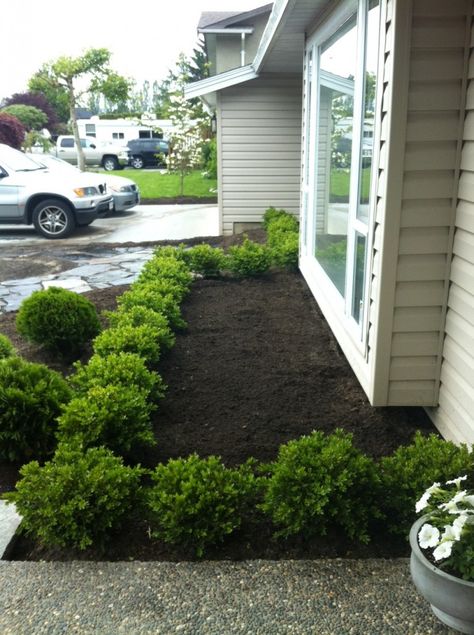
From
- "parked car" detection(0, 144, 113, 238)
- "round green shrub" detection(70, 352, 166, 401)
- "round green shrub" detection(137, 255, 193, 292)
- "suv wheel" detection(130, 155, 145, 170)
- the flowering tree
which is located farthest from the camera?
"suv wheel" detection(130, 155, 145, 170)

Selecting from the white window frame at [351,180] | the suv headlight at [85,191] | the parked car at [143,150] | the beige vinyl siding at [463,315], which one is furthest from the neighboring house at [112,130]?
the beige vinyl siding at [463,315]

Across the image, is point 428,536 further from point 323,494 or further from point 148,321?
point 148,321

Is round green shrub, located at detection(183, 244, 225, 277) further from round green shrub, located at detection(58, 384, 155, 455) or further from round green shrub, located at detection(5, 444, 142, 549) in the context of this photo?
round green shrub, located at detection(5, 444, 142, 549)

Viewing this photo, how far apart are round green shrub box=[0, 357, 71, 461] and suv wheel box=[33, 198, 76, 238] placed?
9.15 metres

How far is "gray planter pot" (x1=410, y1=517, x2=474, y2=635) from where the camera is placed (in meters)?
1.99

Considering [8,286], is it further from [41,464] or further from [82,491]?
[82,491]

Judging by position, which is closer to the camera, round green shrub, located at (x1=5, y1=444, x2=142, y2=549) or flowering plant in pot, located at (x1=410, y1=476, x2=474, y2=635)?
flowering plant in pot, located at (x1=410, y1=476, x2=474, y2=635)

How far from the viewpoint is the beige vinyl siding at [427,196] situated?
316 centimetres

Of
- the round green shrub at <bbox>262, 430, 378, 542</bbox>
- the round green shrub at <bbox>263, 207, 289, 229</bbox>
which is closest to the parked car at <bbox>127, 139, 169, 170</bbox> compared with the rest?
the round green shrub at <bbox>263, 207, 289, 229</bbox>

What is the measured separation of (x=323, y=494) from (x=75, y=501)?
108 centimetres

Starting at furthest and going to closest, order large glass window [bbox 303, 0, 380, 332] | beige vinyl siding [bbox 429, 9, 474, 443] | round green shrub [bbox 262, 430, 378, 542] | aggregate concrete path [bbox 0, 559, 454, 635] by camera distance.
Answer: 1. large glass window [bbox 303, 0, 380, 332]
2. beige vinyl siding [bbox 429, 9, 474, 443]
3. round green shrub [bbox 262, 430, 378, 542]
4. aggregate concrete path [bbox 0, 559, 454, 635]

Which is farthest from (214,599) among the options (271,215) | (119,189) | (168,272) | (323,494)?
(119,189)

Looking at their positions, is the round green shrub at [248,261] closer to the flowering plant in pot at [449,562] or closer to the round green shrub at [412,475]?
the round green shrub at [412,475]

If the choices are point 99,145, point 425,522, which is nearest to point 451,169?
point 425,522
